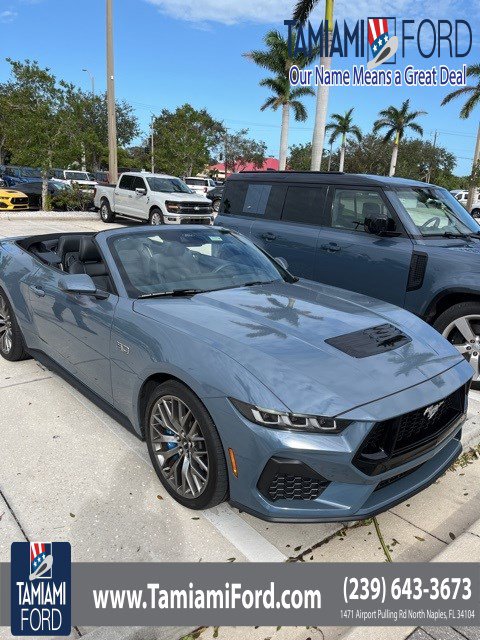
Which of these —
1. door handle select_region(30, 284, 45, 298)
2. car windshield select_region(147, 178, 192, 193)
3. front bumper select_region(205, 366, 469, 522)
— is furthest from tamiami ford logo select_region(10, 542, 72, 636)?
car windshield select_region(147, 178, 192, 193)

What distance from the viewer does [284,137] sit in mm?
33531

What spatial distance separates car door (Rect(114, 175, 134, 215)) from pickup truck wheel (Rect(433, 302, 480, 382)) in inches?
535

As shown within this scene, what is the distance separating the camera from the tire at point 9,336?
180 inches

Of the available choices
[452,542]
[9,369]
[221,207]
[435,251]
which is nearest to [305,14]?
[221,207]

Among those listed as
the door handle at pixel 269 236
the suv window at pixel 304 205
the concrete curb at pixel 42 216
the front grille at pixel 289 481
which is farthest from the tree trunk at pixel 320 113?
the front grille at pixel 289 481

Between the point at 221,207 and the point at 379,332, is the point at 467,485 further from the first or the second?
the point at 221,207

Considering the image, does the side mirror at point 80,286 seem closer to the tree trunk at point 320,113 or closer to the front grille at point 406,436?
the front grille at point 406,436

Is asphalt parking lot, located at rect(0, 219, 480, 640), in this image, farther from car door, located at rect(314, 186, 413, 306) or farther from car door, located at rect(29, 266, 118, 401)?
car door, located at rect(314, 186, 413, 306)

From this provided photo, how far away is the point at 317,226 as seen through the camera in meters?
5.88

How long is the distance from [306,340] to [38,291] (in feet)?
8.10

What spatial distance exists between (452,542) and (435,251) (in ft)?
9.83

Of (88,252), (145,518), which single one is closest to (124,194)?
(88,252)

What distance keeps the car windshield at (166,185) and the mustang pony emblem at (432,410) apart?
1467 centimetres

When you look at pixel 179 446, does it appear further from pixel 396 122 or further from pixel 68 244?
pixel 396 122
